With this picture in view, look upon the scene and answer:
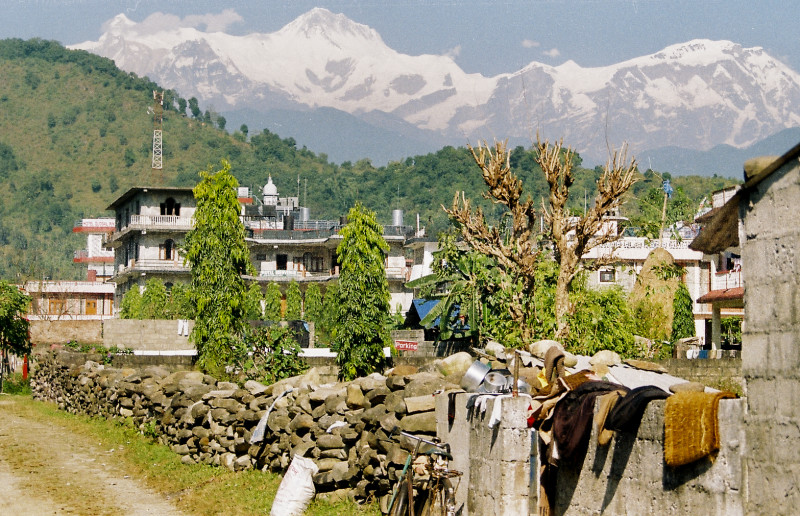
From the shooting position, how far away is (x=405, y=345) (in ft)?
117

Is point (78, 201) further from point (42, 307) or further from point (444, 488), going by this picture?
point (444, 488)

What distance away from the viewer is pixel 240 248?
111ft

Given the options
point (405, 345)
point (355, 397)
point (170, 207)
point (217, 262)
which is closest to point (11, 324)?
point (217, 262)

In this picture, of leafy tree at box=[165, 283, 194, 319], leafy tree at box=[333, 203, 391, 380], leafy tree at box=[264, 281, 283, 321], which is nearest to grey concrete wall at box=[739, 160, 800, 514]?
leafy tree at box=[333, 203, 391, 380]

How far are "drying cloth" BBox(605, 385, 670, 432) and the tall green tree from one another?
23.3 m

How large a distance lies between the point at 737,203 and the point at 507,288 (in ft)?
49.1

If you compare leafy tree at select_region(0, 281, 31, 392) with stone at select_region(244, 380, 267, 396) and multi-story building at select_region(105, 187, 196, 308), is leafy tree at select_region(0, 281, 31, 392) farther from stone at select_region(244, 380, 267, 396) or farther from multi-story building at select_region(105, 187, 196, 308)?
multi-story building at select_region(105, 187, 196, 308)

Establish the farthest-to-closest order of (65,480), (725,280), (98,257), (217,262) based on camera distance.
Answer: (98,257) → (725,280) → (217,262) → (65,480)

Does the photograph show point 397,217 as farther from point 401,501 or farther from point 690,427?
point 690,427

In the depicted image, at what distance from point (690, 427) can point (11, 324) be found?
125 feet

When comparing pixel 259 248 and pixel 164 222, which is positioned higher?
pixel 164 222

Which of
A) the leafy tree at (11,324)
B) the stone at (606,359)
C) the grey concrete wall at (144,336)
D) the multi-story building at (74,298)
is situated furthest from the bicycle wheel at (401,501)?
the multi-story building at (74,298)

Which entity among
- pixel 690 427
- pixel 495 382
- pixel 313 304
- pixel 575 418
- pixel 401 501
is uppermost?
pixel 313 304

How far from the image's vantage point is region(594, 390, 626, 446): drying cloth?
1049 centimetres
